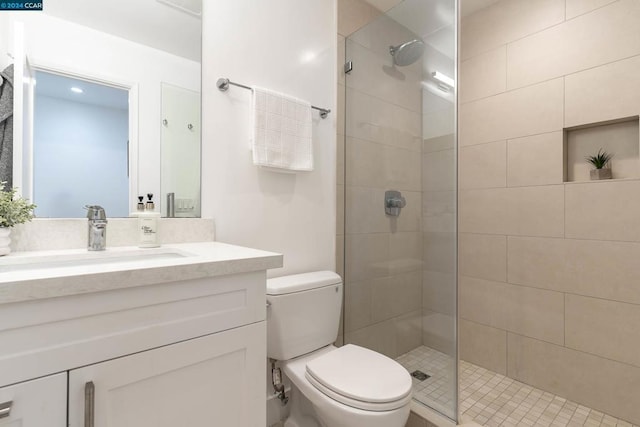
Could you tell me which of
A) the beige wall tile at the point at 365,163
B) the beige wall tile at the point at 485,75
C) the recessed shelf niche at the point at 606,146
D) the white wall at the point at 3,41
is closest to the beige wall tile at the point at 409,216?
the beige wall tile at the point at 365,163

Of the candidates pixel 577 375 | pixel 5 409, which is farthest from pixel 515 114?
pixel 5 409

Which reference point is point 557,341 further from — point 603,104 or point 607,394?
point 603,104

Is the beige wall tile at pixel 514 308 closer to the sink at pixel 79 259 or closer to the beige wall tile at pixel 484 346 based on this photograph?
the beige wall tile at pixel 484 346

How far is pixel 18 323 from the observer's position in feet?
1.95

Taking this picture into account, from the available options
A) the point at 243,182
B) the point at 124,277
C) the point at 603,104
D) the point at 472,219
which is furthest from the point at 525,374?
the point at 124,277

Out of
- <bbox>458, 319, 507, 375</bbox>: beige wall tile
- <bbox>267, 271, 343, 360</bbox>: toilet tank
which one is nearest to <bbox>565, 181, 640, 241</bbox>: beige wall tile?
<bbox>458, 319, 507, 375</bbox>: beige wall tile

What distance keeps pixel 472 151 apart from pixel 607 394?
1.52 meters

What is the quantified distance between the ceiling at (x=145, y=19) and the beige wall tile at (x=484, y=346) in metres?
2.26

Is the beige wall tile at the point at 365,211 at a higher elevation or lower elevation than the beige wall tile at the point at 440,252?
higher

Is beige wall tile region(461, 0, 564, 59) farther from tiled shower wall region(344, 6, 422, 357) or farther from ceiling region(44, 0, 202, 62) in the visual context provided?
ceiling region(44, 0, 202, 62)

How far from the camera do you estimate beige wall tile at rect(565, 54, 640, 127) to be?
5.07 feet

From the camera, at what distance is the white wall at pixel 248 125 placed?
1340 millimetres

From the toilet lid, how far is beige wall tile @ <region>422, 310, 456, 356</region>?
0.35m

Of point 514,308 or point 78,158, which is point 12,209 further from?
point 514,308
